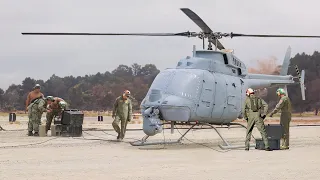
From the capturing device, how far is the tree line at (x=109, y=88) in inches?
2741

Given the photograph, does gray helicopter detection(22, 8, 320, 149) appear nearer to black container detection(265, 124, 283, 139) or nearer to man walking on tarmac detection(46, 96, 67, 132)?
black container detection(265, 124, 283, 139)

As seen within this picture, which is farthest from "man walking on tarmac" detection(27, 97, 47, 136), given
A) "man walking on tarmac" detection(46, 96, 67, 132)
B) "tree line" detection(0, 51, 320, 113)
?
"tree line" detection(0, 51, 320, 113)

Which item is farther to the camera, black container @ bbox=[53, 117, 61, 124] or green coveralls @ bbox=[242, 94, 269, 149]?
black container @ bbox=[53, 117, 61, 124]

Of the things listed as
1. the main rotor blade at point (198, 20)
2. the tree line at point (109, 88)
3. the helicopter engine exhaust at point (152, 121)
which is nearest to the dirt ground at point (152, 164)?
the helicopter engine exhaust at point (152, 121)

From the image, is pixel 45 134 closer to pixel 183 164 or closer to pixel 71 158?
pixel 71 158

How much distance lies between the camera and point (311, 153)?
39.9 ft

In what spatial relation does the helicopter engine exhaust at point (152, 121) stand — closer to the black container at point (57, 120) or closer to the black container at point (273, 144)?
the black container at point (273, 144)

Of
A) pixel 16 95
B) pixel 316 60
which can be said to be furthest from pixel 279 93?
pixel 16 95

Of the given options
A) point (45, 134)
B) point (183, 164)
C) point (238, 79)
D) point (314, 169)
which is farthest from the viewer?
point (45, 134)

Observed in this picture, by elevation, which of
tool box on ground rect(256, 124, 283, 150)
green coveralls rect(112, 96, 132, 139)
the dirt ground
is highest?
green coveralls rect(112, 96, 132, 139)

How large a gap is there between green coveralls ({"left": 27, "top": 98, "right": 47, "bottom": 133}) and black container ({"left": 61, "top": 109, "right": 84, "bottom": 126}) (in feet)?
2.80

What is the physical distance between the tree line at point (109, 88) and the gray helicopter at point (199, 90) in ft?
110

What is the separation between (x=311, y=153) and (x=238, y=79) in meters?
4.17

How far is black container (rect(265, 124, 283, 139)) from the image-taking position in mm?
13359
